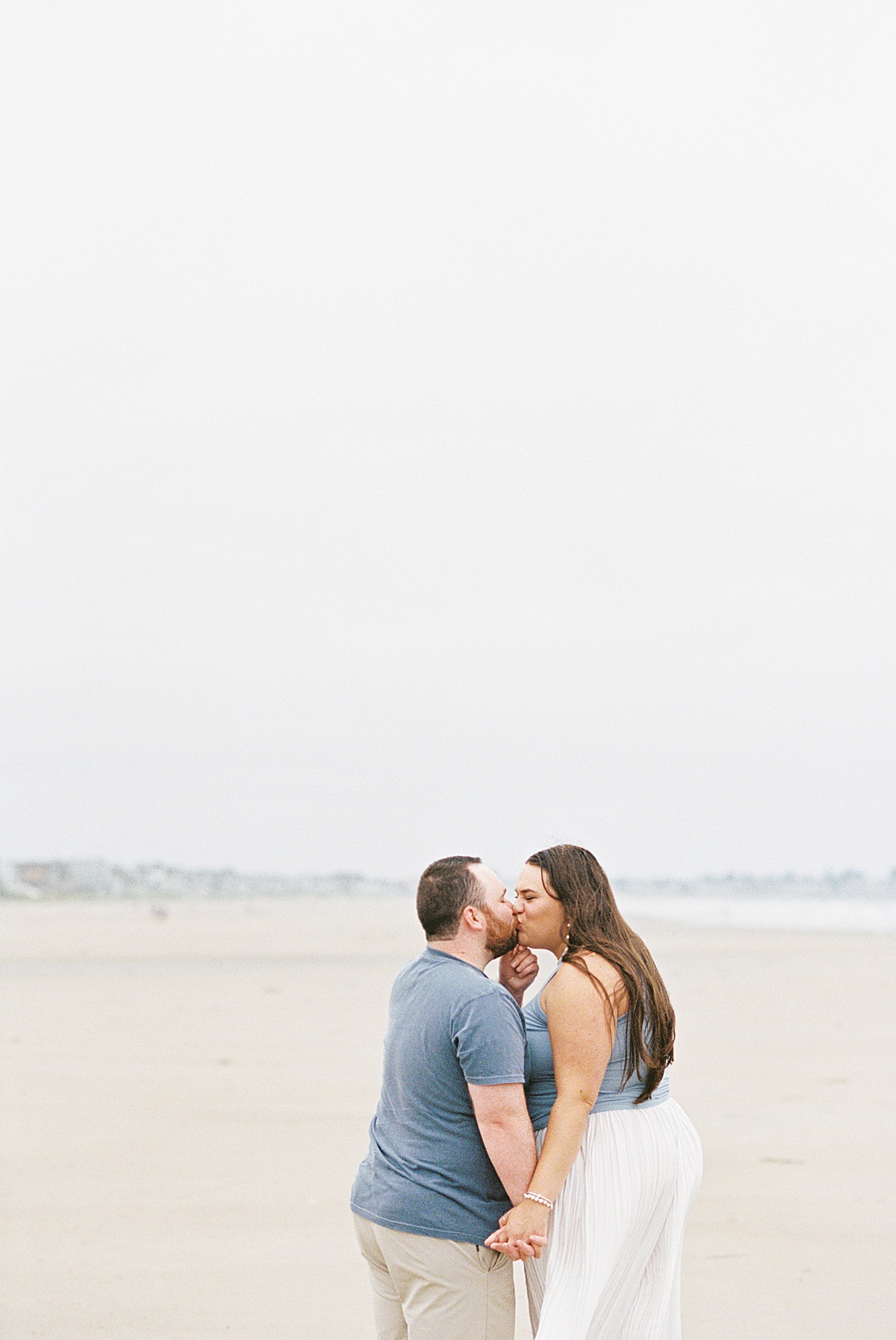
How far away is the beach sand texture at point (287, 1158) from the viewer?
5656 millimetres

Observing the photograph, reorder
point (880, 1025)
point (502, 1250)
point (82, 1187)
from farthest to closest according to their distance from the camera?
1. point (880, 1025)
2. point (82, 1187)
3. point (502, 1250)

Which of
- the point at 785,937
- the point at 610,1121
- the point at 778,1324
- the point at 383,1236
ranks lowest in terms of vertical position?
the point at 785,937

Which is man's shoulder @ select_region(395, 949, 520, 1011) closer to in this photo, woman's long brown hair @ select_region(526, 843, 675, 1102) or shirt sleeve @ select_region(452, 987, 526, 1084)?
shirt sleeve @ select_region(452, 987, 526, 1084)

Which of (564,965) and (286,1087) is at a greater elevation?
(564,965)

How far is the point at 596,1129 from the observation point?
3.25 metres

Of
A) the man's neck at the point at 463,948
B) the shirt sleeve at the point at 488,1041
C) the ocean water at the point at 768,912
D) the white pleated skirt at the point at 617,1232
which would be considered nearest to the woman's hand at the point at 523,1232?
the white pleated skirt at the point at 617,1232

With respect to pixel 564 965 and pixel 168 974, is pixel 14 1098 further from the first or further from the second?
pixel 168 974

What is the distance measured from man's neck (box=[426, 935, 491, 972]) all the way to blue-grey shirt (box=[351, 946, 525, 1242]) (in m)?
0.02

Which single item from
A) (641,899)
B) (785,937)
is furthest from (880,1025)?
(641,899)

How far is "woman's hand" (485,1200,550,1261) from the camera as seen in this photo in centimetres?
306

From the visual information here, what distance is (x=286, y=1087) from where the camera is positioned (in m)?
10.7

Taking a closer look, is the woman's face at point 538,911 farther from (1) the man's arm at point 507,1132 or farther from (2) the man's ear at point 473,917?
(1) the man's arm at point 507,1132

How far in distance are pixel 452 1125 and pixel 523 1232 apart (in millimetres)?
281

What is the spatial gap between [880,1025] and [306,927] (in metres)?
28.0
